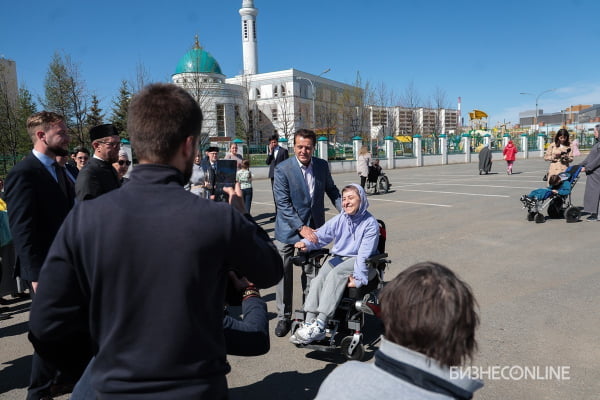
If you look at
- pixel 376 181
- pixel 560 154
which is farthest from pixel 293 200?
pixel 376 181

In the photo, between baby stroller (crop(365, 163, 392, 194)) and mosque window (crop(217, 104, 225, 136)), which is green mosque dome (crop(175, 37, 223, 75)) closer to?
mosque window (crop(217, 104, 225, 136))

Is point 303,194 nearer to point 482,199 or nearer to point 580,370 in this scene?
point 580,370

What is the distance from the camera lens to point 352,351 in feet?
12.1

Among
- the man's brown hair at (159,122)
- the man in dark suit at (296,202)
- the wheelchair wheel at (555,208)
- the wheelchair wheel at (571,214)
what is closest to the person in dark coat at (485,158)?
the wheelchair wheel at (555,208)

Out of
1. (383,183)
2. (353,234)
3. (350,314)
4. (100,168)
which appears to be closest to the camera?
(100,168)

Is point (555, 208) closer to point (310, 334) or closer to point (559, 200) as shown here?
point (559, 200)

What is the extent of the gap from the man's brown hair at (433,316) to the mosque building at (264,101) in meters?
43.1

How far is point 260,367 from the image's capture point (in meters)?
3.69

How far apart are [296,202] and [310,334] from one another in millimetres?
1427

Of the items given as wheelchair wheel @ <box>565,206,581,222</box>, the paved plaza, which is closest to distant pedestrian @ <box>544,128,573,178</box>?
wheelchair wheel @ <box>565,206,581,222</box>

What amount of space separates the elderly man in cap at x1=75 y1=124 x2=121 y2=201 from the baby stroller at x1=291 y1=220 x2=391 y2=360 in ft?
6.39

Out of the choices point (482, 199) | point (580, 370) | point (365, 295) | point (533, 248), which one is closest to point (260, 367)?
→ point (365, 295)

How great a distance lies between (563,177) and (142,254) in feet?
33.3

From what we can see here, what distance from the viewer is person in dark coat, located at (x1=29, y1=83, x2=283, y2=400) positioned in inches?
53.2
